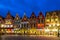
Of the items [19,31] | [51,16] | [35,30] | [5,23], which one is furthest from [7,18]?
[51,16]

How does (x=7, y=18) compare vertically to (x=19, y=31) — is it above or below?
above

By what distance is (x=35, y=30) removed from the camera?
126 m

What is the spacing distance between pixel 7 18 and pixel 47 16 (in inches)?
1144

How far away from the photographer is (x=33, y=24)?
421ft

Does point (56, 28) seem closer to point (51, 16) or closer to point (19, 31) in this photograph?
point (51, 16)

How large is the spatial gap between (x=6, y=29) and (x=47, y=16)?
98.6ft

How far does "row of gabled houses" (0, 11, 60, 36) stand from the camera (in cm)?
12119

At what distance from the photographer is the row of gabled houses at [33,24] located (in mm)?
121188

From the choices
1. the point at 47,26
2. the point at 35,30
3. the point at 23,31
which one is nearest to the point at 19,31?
the point at 23,31

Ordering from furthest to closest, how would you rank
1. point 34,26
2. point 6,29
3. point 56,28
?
point 6,29 → point 34,26 → point 56,28

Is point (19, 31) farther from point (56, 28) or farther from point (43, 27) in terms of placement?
point (56, 28)

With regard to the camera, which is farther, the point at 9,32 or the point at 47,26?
the point at 9,32

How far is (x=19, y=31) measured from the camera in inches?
5197

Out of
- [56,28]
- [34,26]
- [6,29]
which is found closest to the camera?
[56,28]
